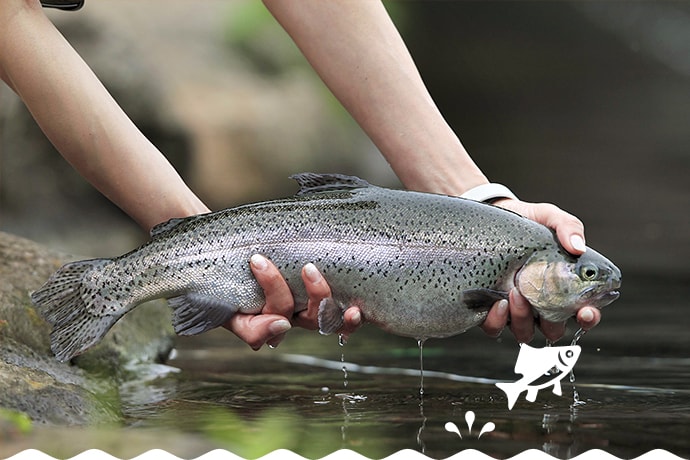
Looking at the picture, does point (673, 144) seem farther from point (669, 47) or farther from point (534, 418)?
point (534, 418)

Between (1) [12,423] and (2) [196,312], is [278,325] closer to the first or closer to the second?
(2) [196,312]

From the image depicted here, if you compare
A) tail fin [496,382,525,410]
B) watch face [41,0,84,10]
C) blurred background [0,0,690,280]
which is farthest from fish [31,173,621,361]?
blurred background [0,0,690,280]

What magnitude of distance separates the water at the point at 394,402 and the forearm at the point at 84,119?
65 centimetres

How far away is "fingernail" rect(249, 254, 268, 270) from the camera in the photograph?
303cm

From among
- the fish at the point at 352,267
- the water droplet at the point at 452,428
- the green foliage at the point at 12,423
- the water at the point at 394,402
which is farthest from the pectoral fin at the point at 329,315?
the green foliage at the point at 12,423

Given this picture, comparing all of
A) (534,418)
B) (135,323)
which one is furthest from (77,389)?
(534,418)

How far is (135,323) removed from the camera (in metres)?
4.40

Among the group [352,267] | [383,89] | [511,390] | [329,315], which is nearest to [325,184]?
[352,267]

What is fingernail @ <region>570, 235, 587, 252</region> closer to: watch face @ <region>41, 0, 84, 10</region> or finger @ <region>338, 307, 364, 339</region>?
finger @ <region>338, 307, 364, 339</region>

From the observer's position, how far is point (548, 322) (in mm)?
3119

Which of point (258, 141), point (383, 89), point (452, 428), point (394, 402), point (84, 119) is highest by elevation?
point (258, 141)

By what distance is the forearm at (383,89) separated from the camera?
3529 mm

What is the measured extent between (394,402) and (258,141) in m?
7.23

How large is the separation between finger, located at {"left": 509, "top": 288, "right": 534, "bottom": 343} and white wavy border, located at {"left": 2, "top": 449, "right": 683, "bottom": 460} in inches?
18.0
